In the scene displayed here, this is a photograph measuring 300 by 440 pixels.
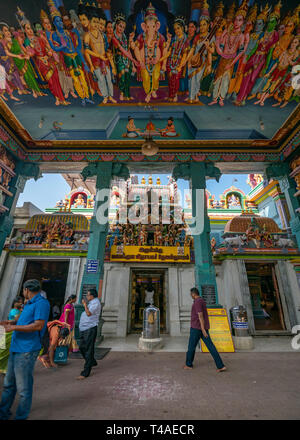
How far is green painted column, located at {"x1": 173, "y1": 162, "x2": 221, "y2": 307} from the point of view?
22.0ft

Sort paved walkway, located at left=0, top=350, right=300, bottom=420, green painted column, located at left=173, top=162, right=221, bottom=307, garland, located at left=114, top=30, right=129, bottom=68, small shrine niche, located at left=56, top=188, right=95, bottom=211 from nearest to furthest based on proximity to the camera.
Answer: paved walkway, located at left=0, top=350, right=300, bottom=420
garland, located at left=114, top=30, right=129, bottom=68
green painted column, located at left=173, top=162, right=221, bottom=307
small shrine niche, located at left=56, top=188, right=95, bottom=211

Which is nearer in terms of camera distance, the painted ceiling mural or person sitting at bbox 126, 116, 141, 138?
the painted ceiling mural

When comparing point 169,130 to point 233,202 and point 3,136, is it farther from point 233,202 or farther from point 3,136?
point 233,202

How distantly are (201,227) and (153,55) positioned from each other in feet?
17.9

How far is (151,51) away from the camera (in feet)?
18.2

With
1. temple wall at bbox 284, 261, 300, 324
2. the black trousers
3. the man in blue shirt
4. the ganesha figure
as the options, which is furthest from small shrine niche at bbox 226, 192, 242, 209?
the man in blue shirt

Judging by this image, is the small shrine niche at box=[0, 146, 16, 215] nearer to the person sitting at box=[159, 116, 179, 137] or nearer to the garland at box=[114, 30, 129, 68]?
the garland at box=[114, 30, 129, 68]

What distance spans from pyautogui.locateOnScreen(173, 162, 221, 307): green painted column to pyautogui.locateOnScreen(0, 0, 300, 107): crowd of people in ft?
7.99

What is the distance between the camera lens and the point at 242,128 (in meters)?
7.80

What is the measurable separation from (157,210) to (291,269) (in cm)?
720

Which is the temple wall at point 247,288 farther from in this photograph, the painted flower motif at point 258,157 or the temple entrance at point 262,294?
the painted flower motif at point 258,157

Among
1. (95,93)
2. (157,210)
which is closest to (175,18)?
(95,93)

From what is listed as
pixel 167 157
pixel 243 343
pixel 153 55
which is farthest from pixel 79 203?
pixel 243 343

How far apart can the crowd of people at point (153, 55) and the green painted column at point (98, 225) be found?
2477 mm
